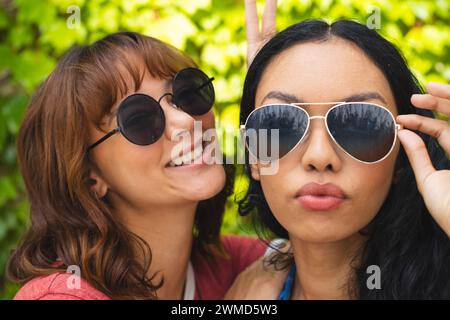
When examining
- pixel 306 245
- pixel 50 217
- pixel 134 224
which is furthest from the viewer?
pixel 134 224

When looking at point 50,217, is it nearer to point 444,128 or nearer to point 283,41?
point 283,41

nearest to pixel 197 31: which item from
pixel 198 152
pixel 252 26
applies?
pixel 252 26

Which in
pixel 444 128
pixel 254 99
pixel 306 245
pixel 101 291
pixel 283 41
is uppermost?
pixel 283 41

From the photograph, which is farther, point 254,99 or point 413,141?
point 254,99

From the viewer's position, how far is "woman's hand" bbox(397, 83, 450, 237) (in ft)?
6.25

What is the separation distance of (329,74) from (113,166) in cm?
101

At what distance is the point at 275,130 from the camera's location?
2186mm

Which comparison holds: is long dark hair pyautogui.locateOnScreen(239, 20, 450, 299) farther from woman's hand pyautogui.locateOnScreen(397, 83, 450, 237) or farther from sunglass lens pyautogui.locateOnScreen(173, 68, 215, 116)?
sunglass lens pyautogui.locateOnScreen(173, 68, 215, 116)

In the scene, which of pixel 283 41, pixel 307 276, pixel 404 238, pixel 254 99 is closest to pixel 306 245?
pixel 307 276

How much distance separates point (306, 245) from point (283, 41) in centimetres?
76

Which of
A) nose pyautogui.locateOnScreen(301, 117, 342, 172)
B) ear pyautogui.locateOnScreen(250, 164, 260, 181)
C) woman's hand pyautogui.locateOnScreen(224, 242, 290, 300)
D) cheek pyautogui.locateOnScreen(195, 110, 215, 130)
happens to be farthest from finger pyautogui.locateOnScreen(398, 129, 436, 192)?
cheek pyautogui.locateOnScreen(195, 110, 215, 130)

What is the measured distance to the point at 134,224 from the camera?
2.83 meters

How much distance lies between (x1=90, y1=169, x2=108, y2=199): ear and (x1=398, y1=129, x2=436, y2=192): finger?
129cm

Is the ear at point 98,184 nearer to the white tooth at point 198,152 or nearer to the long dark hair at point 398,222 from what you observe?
the white tooth at point 198,152
